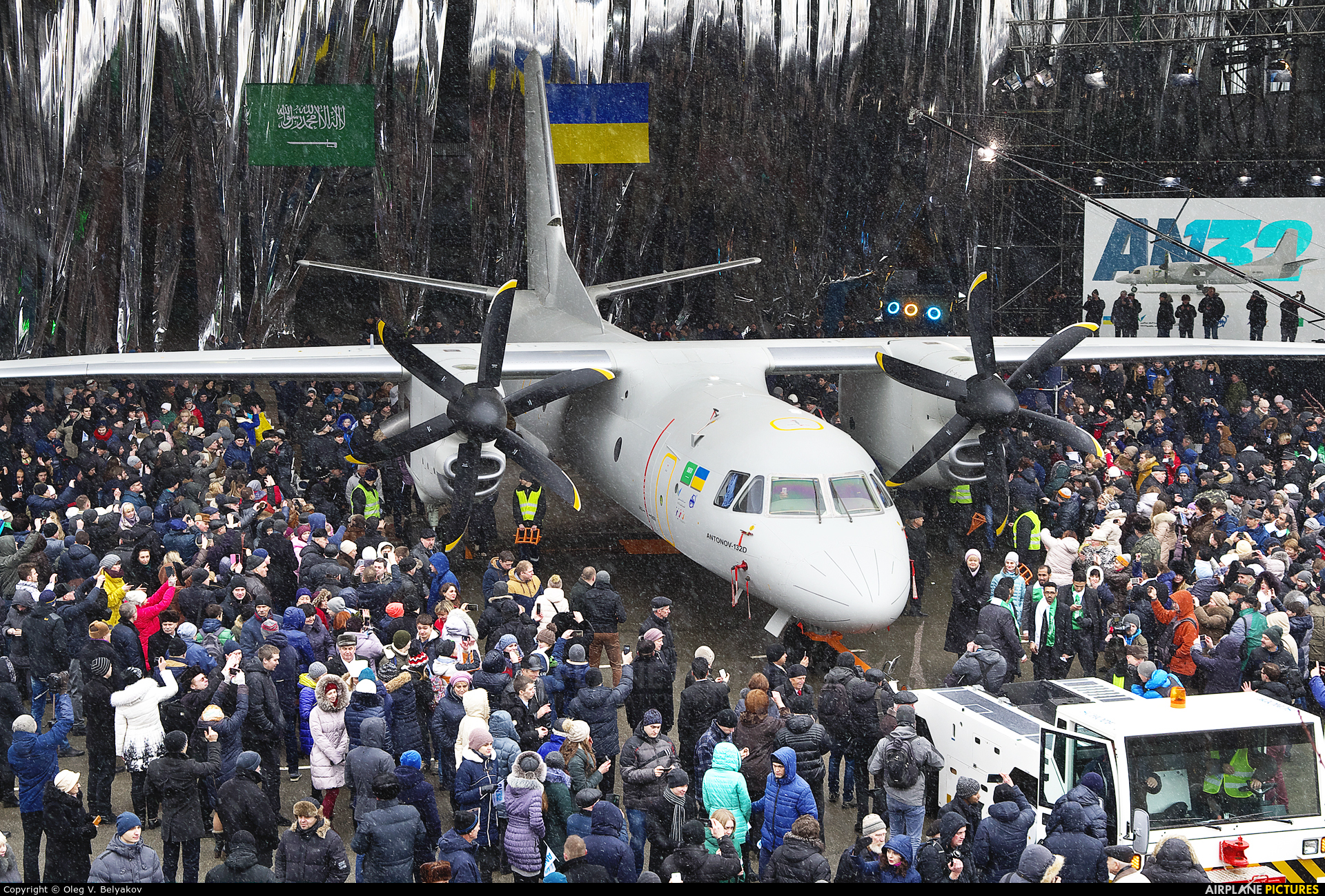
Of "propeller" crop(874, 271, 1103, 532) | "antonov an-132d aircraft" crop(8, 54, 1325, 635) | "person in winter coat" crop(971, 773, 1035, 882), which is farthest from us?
"propeller" crop(874, 271, 1103, 532)

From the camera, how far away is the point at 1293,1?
95.0 feet

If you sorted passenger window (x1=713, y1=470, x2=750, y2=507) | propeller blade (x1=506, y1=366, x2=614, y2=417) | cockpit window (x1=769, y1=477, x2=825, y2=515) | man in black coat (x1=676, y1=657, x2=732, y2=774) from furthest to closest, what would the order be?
propeller blade (x1=506, y1=366, x2=614, y2=417) < passenger window (x1=713, y1=470, x2=750, y2=507) < cockpit window (x1=769, y1=477, x2=825, y2=515) < man in black coat (x1=676, y1=657, x2=732, y2=774)

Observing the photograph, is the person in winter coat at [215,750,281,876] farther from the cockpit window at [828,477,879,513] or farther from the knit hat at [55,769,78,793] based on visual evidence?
the cockpit window at [828,477,879,513]

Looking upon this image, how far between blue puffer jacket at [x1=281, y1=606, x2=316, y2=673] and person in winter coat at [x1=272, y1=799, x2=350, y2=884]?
380 cm

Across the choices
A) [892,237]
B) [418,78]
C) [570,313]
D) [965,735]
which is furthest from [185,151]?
[965,735]

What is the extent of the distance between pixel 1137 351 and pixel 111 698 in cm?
1751

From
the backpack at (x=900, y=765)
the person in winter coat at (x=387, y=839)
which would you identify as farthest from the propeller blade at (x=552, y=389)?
the person in winter coat at (x=387, y=839)

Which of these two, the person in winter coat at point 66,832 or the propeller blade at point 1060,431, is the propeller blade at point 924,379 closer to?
the propeller blade at point 1060,431

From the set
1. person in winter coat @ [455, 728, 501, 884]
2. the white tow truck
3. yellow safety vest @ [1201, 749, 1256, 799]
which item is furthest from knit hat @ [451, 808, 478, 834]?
yellow safety vest @ [1201, 749, 1256, 799]

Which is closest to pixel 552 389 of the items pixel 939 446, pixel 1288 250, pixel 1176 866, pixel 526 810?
pixel 939 446

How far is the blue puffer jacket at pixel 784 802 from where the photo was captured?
30.9 feet

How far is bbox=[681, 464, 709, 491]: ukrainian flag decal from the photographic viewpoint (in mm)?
16094

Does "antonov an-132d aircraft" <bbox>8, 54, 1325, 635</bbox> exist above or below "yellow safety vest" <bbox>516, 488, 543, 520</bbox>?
above

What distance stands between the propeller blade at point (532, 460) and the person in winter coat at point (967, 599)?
5.41 metres
